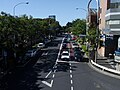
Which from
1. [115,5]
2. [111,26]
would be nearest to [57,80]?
[111,26]

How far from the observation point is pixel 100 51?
2162 inches

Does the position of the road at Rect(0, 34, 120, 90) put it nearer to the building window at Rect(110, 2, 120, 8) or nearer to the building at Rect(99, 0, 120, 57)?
the building at Rect(99, 0, 120, 57)

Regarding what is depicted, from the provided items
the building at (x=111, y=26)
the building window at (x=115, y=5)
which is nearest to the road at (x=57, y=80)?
the building at (x=111, y=26)

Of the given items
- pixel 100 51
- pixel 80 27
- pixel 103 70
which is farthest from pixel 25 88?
pixel 80 27

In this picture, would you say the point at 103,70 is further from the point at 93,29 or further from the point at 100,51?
the point at 100,51

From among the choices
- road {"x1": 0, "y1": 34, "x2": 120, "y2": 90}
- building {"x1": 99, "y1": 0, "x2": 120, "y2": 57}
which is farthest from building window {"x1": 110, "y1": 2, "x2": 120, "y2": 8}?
road {"x1": 0, "y1": 34, "x2": 120, "y2": 90}

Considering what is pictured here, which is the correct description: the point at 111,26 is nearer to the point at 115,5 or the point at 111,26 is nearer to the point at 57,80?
the point at 115,5

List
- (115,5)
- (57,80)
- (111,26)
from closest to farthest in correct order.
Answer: (57,80) → (111,26) → (115,5)

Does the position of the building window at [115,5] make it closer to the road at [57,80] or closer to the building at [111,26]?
the building at [111,26]

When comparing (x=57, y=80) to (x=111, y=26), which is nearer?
(x=57, y=80)

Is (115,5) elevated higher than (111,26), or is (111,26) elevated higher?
(115,5)

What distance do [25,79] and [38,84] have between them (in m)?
3.28

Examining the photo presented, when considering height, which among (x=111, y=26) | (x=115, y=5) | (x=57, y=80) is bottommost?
(x=57, y=80)

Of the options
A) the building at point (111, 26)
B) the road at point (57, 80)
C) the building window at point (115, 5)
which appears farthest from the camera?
the building window at point (115, 5)
